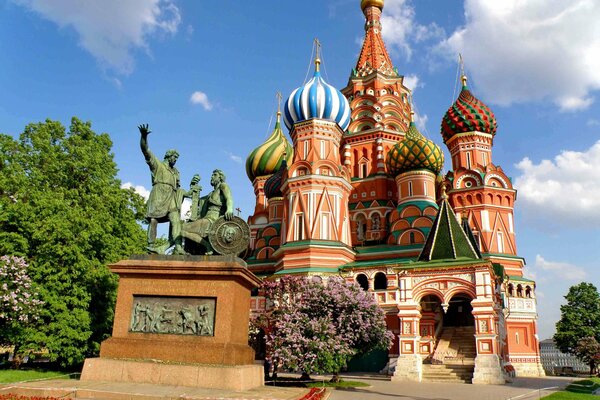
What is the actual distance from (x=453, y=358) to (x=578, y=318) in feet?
82.1

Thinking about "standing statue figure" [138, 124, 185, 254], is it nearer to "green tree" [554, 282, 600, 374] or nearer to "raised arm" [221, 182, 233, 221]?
"raised arm" [221, 182, 233, 221]

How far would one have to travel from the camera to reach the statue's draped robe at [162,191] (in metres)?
11.6

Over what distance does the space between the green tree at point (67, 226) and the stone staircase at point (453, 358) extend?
13540 millimetres

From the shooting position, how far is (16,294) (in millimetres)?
→ 16359

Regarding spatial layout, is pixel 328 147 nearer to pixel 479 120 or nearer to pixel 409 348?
pixel 479 120

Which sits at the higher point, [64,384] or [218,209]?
[218,209]

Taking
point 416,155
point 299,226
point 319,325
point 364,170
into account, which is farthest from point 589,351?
point 319,325

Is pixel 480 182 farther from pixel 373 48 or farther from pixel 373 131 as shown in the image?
pixel 373 48

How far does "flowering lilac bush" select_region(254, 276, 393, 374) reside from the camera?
16109 millimetres

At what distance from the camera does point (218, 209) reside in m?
12.0

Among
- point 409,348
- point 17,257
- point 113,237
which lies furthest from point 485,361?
point 17,257

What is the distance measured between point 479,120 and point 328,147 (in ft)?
37.8

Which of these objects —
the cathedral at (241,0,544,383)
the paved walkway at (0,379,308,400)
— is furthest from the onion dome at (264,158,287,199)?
the paved walkway at (0,379,308,400)

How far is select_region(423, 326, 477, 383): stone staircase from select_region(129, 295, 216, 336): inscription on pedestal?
13.2 meters
